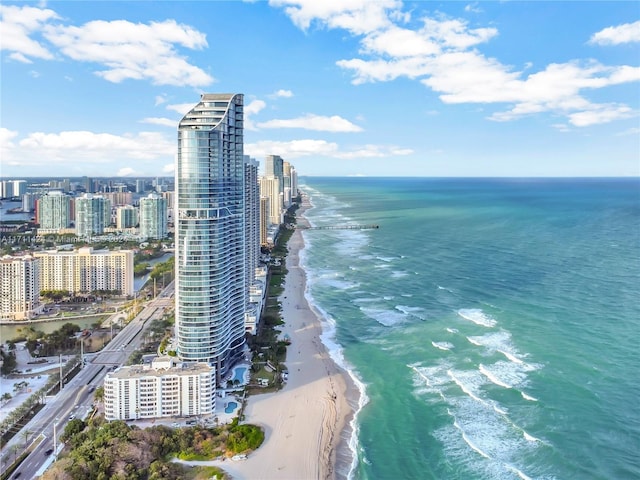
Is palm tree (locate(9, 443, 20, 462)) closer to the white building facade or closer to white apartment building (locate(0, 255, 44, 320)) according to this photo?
white apartment building (locate(0, 255, 44, 320))

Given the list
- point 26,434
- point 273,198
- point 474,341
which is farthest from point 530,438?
point 273,198

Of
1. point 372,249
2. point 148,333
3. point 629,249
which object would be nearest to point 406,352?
point 148,333

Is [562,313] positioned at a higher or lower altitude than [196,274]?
lower

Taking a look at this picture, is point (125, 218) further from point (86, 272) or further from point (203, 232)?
point (203, 232)

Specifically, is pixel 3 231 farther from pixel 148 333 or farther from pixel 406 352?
pixel 406 352

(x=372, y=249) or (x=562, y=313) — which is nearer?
(x=562, y=313)

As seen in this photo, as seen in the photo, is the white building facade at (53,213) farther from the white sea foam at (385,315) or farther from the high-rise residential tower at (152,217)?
the white sea foam at (385,315)

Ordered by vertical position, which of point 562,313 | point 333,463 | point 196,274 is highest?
point 196,274
